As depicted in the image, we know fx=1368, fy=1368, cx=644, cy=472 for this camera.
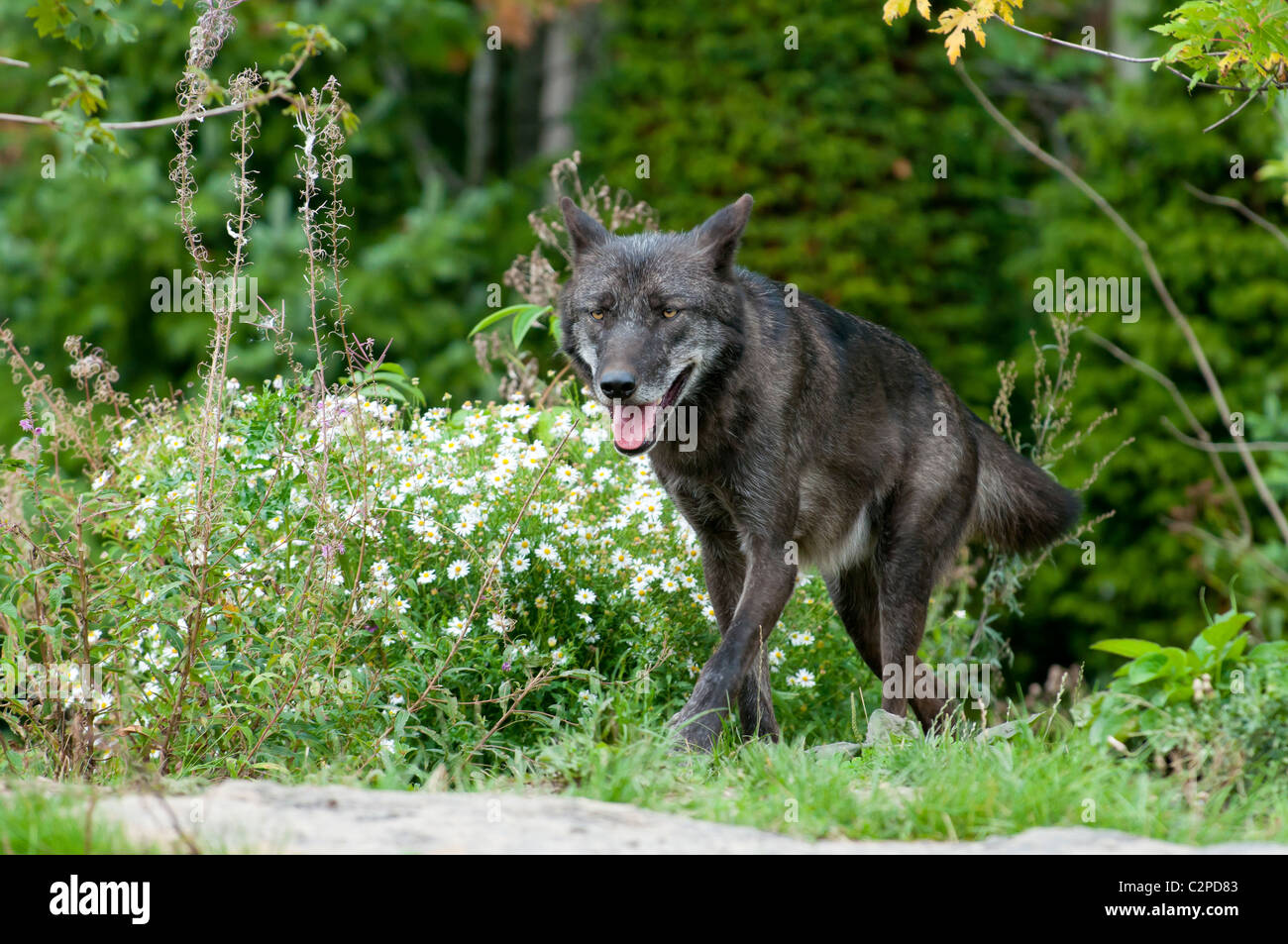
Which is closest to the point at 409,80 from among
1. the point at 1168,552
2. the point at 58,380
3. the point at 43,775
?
the point at 58,380

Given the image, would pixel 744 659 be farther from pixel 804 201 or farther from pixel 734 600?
pixel 804 201

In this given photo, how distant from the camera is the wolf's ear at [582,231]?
5.28m

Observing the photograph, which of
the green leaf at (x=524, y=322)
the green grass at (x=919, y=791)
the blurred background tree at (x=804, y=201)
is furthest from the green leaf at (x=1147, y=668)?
the blurred background tree at (x=804, y=201)

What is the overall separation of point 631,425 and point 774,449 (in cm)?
66

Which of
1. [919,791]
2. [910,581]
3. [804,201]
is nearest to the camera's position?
[919,791]

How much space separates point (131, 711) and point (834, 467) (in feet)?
9.07

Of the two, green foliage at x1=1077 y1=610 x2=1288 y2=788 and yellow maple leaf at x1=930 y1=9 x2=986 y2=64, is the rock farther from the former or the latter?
yellow maple leaf at x1=930 y1=9 x2=986 y2=64

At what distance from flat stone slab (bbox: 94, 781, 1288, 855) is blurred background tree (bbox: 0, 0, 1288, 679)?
193 inches

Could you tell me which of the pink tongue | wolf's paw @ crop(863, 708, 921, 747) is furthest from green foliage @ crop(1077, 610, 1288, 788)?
the pink tongue

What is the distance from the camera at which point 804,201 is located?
10.7 meters

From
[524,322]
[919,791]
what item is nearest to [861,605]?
[524,322]

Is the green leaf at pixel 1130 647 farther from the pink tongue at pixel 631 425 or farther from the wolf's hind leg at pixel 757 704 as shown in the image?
the pink tongue at pixel 631 425

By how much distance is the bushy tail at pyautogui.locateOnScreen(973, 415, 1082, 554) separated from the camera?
19.8 ft

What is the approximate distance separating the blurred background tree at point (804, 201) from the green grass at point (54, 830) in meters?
5.60
